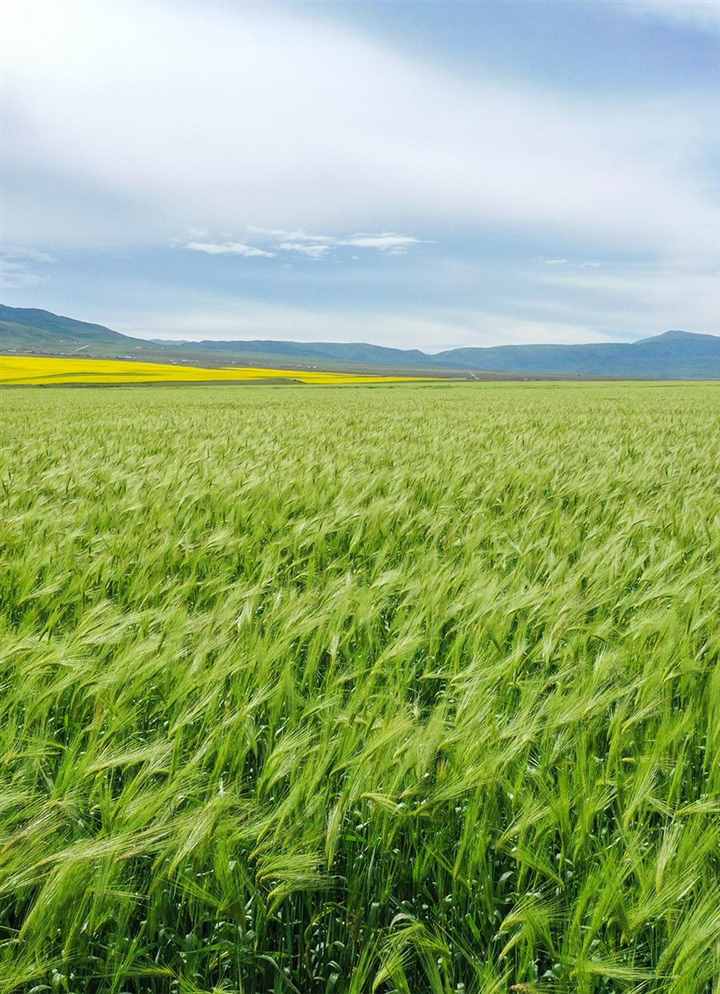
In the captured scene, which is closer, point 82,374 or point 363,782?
point 363,782

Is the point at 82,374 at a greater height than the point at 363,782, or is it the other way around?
the point at 82,374

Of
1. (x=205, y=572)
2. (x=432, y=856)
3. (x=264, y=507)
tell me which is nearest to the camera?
(x=432, y=856)

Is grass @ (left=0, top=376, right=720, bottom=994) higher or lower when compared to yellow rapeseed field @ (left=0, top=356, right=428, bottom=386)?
lower

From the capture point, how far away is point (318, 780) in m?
1.30

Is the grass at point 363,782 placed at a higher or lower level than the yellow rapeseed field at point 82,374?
lower

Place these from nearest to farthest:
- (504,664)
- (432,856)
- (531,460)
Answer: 1. (432,856)
2. (504,664)
3. (531,460)

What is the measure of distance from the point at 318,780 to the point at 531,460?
18.0 feet

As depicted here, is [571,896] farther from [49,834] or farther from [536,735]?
[49,834]

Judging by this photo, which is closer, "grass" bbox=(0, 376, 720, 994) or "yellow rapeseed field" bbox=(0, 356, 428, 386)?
"grass" bbox=(0, 376, 720, 994)

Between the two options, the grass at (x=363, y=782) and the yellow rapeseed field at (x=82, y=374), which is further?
the yellow rapeseed field at (x=82, y=374)

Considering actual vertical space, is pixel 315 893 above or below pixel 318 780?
below

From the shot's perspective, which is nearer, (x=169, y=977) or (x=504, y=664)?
(x=169, y=977)

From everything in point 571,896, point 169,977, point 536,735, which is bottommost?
point 169,977

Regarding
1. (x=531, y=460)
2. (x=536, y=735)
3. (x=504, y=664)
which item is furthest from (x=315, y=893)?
(x=531, y=460)
